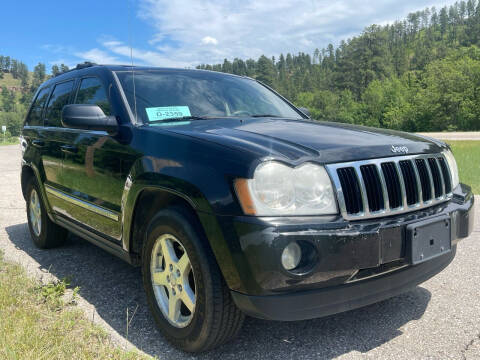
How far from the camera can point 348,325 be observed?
111 inches

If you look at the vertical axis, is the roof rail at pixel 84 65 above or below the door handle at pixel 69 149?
above

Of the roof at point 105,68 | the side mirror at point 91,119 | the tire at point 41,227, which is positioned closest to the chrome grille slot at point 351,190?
the side mirror at point 91,119

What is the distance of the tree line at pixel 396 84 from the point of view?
62.4 metres

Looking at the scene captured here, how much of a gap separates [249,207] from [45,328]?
1543 mm

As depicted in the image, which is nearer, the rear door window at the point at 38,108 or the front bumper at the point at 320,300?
the front bumper at the point at 320,300

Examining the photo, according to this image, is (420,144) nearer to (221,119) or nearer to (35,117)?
(221,119)

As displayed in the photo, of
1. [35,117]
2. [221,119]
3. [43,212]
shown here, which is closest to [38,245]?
[43,212]

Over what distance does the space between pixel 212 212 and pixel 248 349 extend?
3.09ft

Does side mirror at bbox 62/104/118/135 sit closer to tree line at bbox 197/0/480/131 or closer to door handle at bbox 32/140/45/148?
door handle at bbox 32/140/45/148

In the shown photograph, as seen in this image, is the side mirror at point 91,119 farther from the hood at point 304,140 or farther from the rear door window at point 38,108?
the rear door window at point 38,108

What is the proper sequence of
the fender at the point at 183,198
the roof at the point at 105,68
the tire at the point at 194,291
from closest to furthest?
1. the fender at the point at 183,198
2. the tire at the point at 194,291
3. the roof at the point at 105,68

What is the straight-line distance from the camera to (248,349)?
8.34 feet

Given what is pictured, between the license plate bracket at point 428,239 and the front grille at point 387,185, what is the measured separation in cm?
13

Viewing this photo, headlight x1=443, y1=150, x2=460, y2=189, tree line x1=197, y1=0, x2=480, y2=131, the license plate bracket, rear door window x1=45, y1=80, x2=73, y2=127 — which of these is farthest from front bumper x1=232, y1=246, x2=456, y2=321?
tree line x1=197, y1=0, x2=480, y2=131
